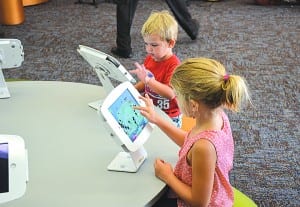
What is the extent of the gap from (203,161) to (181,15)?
3341 mm

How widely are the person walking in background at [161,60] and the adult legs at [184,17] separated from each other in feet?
7.32

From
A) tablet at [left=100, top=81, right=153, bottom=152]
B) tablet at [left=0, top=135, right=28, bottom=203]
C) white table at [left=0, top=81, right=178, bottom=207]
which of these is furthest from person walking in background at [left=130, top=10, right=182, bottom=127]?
tablet at [left=0, top=135, right=28, bottom=203]

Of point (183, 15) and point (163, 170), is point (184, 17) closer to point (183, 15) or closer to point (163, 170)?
point (183, 15)

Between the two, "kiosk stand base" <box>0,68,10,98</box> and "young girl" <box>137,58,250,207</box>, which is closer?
"young girl" <box>137,58,250,207</box>

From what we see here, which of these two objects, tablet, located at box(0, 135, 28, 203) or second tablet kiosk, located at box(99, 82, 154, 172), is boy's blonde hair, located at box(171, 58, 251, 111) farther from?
tablet, located at box(0, 135, 28, 203)

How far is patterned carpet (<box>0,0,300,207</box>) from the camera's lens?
2.91 m

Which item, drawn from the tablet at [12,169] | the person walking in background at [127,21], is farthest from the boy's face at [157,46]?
the person walking in background at [127,21]

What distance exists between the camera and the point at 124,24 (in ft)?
14.5

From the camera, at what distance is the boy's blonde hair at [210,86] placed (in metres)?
1.58

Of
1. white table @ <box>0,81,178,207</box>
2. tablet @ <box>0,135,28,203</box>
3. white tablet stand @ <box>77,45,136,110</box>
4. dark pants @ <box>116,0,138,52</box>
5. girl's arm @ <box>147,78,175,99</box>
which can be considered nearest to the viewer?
tablet @ <box>0,135,28,203</box>

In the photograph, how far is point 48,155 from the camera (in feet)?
5.63

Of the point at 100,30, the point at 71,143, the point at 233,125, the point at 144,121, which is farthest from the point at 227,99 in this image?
the point at 100,30

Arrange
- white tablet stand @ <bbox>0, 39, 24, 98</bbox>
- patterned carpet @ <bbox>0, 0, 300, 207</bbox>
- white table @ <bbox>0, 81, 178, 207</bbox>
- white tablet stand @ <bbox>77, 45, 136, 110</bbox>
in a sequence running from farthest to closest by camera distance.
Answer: patterned carpet @ <bbox>0, 0, 300, 207</bbox>, white tablet stand @ <bbox>0, 39, 24, 98</bbox>, white tablet stand @ <bbox>77, 45, 136, 110</bbox>, white table @ <bbox>0, 81, 178, 207</bbox>

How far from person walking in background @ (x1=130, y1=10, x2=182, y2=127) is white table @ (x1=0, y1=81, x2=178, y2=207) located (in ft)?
0.90
